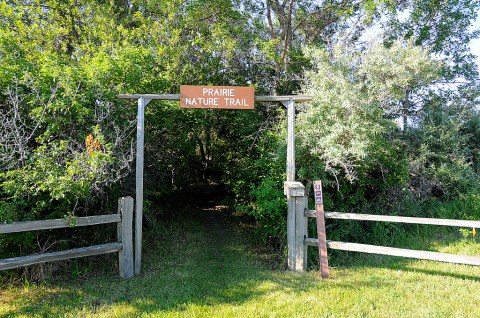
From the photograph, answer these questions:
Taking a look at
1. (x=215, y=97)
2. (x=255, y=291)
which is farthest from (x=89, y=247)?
(x=215, y=97)

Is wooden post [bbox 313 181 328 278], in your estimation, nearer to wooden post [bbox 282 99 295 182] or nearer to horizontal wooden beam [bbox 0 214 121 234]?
wooden post [bbox 282 99 295 182]

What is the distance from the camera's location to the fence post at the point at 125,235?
15.4 ft

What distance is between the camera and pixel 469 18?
10328mm

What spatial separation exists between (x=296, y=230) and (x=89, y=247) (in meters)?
3.08

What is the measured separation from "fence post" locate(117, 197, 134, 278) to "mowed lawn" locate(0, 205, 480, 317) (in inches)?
8.0

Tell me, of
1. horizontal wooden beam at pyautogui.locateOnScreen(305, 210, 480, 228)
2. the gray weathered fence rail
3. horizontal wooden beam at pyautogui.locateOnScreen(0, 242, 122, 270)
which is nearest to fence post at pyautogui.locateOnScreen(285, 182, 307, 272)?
horizontal wooden beam at pyautogui.locateOnScreen(305, 210, 480, 228)

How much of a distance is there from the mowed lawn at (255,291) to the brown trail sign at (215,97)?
Result: 2678 mm

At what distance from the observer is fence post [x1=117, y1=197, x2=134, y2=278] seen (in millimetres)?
4703

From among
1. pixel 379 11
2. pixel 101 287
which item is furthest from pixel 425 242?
pixel 379 11

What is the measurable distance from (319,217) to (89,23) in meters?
8.02

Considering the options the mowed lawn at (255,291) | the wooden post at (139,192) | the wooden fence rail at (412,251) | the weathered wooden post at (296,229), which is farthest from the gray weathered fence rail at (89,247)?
the wooden fence rail at (412,251)

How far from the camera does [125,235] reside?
473 centimetres

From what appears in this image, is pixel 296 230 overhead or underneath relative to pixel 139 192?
underneath

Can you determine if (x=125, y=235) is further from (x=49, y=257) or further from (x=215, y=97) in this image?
(x=215, y=97)
